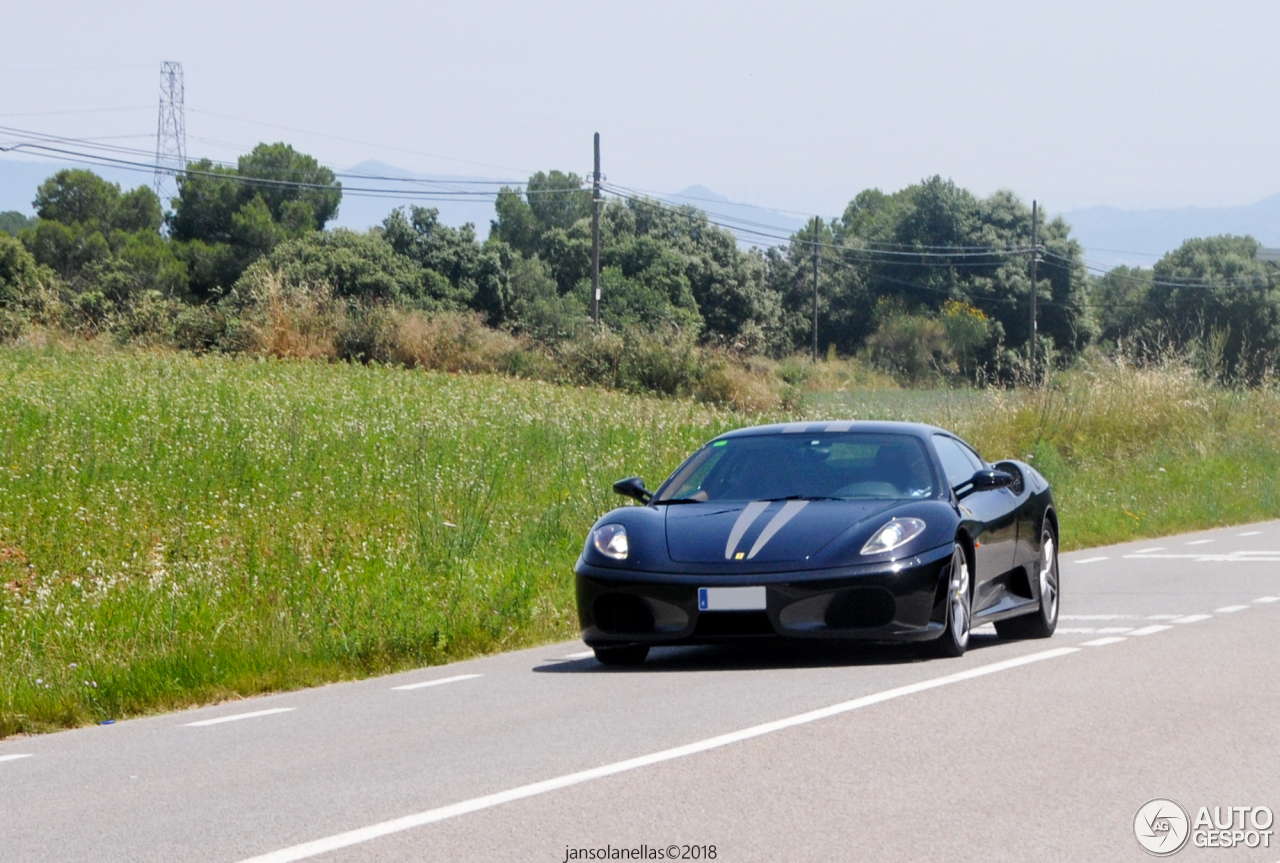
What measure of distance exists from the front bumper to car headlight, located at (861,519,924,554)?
127mm

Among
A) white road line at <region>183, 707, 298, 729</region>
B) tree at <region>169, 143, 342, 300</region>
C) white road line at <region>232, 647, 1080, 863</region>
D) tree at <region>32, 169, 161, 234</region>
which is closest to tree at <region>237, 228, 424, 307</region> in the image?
tree at <region>169, 143, 342, 300</region>

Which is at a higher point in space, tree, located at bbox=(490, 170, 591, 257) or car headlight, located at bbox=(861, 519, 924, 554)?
tree, located at bbox=(490, 170, 591, 257)

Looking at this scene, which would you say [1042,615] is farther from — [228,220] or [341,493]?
[228,220]

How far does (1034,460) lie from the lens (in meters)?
28.4

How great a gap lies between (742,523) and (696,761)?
3036mm

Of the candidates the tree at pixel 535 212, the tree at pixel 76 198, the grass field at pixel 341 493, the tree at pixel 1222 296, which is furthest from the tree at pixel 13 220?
the grass field at pixel 341 493

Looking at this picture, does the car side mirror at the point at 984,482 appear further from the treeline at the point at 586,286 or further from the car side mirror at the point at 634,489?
the treeline at the point at 586,286

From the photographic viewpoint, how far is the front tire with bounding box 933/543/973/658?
9.78 m

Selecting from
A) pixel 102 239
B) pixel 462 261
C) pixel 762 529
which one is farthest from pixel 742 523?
pixel 102 239

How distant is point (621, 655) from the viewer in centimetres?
1034

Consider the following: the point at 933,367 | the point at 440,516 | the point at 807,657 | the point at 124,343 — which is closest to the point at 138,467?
the point at 440,516

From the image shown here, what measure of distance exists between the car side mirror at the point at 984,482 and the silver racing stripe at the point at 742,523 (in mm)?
1304

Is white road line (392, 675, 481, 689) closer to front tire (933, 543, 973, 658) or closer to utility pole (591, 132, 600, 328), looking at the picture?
front tire (933, 543, 973, 658)

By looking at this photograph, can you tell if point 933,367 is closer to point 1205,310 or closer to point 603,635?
point 1205,310
